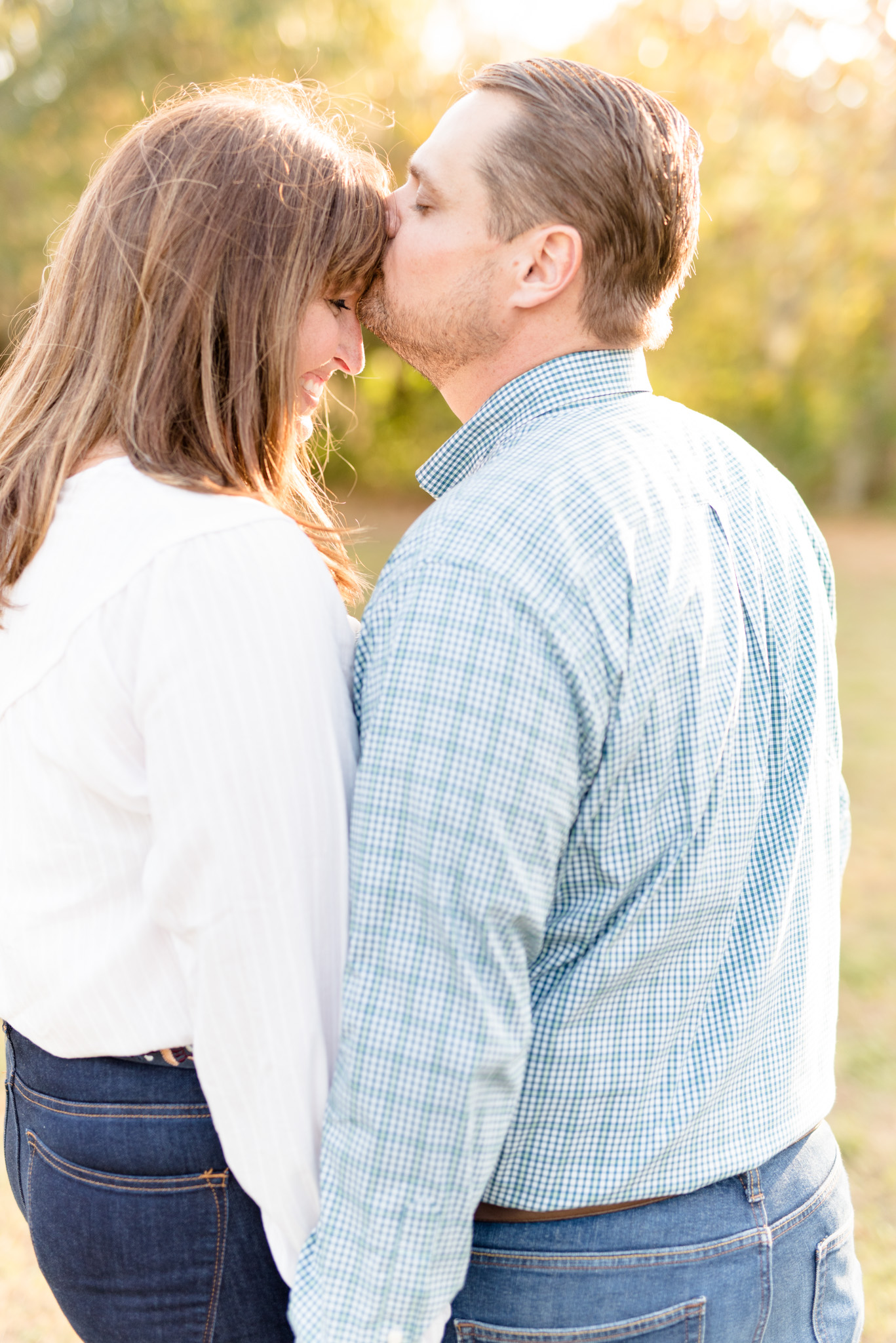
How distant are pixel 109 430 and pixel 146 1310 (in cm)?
109

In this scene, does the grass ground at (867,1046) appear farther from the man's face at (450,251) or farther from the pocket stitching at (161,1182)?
the pocket stitching at (161,1182)

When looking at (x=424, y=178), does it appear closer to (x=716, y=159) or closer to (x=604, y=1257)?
(x=604, y=1257)

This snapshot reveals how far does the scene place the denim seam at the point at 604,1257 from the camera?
1.25 meters

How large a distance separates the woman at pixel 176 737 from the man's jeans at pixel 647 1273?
242 millimetres

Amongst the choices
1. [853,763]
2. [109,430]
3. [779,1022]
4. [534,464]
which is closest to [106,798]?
[109,430]

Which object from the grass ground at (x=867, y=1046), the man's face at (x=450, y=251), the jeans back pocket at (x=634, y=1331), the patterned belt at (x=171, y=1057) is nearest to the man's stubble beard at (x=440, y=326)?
the man's face at (x=450, y=251)

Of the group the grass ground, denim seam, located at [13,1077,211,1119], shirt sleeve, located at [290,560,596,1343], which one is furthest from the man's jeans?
the grass ground

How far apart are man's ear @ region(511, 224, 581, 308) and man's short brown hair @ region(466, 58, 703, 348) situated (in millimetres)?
15

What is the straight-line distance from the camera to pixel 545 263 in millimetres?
1523

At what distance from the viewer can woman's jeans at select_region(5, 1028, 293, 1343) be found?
4.29ft

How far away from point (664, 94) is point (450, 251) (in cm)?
628

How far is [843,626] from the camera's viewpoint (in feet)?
40.6

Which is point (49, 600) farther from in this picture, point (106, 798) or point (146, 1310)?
point (146, 1310)

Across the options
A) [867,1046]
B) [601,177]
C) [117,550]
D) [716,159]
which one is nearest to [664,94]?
[716,159]
